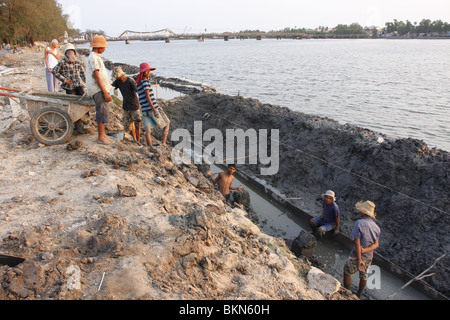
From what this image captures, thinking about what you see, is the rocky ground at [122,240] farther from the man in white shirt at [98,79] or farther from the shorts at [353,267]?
the man in white shirt at [98,79]

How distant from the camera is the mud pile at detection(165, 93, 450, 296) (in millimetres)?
5547

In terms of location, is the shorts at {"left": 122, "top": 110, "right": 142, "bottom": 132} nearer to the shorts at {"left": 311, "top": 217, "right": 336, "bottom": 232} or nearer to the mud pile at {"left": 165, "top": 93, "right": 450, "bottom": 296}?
the mud pile at {"left": 165, "top": 93, "right": 450, "bottom": 296}

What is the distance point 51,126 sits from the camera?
5719mm

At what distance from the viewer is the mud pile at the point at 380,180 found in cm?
555

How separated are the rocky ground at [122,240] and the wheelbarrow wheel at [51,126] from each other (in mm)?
300

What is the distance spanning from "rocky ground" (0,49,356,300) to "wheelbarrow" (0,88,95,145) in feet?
1.22

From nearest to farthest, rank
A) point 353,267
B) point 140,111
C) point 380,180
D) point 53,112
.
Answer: point 353,267, point 53,112, point 140,111, point 380,180

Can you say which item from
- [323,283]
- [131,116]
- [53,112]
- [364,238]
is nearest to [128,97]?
[131,116]

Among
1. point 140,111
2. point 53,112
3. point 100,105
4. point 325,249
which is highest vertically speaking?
point 100,105

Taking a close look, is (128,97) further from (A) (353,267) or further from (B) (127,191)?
(A) (353,267)

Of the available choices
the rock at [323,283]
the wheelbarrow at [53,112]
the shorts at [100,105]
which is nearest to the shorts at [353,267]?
the rock at [323,283]

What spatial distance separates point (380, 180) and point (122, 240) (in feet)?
19.8

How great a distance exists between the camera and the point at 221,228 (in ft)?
13.6
